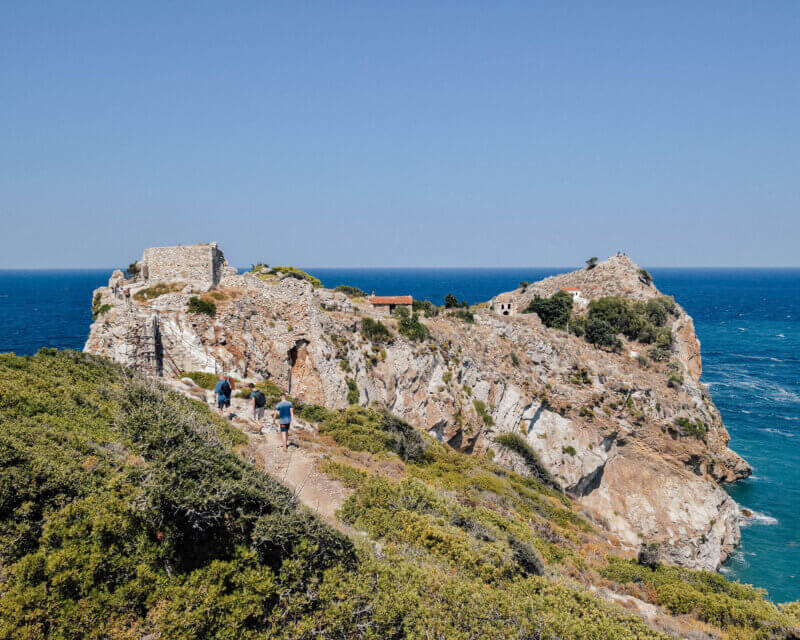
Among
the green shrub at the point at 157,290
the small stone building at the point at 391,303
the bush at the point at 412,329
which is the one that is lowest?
the bush at the point at 412,329

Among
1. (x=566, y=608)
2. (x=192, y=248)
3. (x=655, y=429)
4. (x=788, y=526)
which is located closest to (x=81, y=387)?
(x=192, y=248)

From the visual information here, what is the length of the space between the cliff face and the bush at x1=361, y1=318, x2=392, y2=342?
486 millimetres

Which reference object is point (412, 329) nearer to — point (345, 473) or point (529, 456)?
point (529, 456)

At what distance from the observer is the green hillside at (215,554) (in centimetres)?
775

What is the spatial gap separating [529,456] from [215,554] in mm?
32237

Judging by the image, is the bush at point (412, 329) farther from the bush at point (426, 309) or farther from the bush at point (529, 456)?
the bush at point (529, 456)

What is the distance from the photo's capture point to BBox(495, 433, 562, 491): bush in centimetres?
3638

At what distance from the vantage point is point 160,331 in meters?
23.9

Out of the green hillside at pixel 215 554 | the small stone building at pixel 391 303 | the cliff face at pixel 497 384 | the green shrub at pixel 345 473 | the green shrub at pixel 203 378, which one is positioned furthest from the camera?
the small stone building at pixel 391 303

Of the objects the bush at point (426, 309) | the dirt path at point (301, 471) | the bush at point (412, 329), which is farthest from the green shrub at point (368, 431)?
the bush at point (426, 309)

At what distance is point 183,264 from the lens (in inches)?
1072

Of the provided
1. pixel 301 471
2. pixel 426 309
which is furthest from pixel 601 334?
pixel 301 471

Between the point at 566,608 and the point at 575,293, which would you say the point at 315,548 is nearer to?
the point at 566,608

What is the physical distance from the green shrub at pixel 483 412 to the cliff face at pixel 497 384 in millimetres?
122
